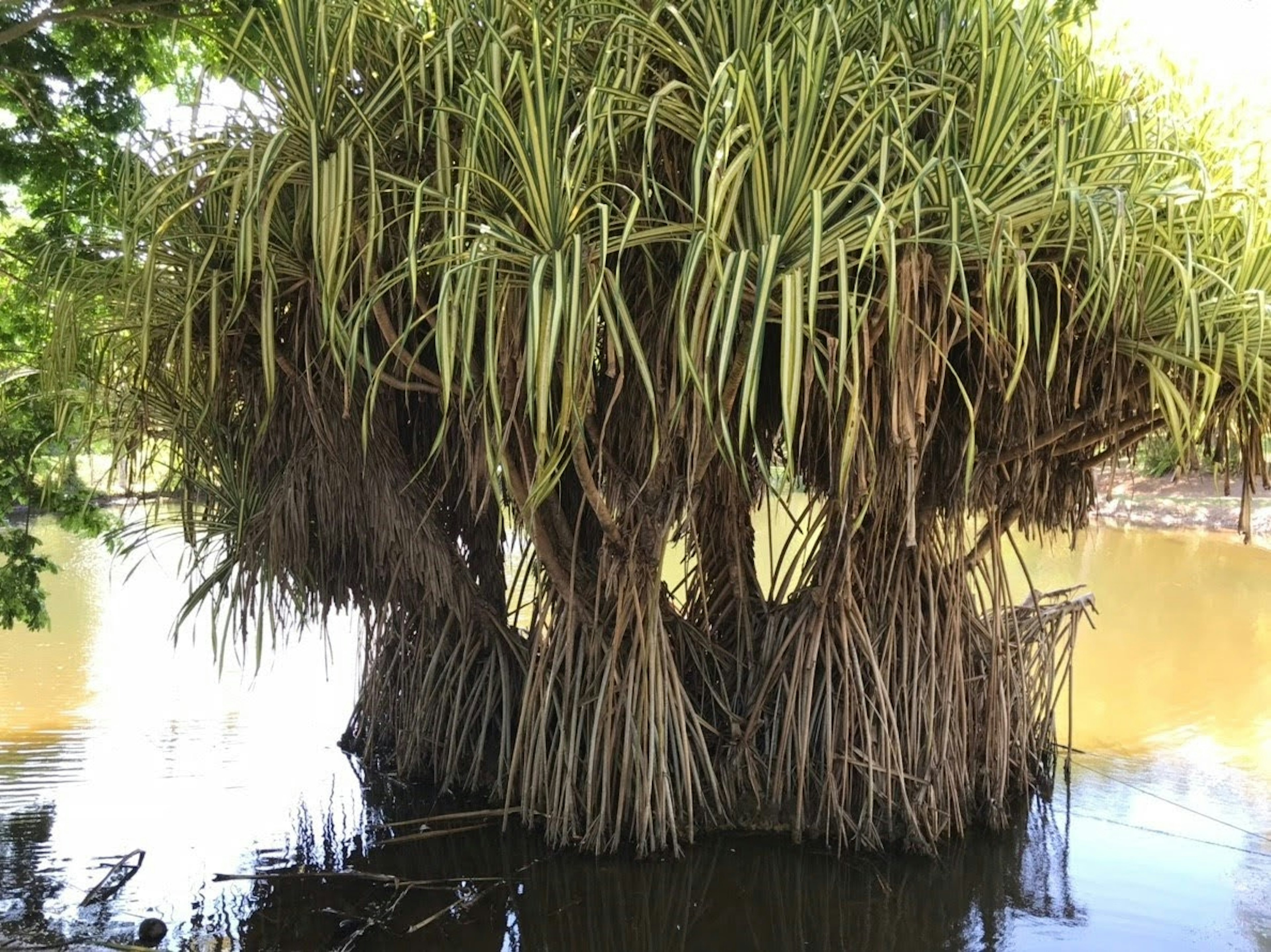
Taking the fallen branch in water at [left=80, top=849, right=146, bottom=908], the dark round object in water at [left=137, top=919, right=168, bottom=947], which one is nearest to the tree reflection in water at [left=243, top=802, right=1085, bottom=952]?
the dark round object in water at [left=137, top=919, right=168, bottom=947]

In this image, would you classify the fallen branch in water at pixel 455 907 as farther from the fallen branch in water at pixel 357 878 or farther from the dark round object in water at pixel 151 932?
the dark round object in water at pixel 151 932

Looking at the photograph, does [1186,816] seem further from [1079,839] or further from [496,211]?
[496,211]

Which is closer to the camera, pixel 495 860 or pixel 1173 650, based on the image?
pixel 495 860

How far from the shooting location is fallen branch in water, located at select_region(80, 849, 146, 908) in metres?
3.08

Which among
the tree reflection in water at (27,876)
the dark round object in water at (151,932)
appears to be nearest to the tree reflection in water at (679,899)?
the dark round object in water at (151,932)

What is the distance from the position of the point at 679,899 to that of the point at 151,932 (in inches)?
62.9

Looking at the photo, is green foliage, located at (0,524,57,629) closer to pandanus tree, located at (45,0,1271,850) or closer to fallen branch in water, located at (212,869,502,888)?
pandanus tree, located at (45,0,1271,850)

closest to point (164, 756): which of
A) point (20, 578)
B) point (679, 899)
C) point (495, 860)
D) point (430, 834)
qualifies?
point (20, 578)

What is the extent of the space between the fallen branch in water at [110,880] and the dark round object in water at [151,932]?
28cm

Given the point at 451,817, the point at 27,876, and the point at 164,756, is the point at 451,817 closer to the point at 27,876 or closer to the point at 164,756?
the point at 27,876

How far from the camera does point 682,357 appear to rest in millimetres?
2498

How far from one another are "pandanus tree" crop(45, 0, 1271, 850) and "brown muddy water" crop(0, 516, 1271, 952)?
0.70 feet

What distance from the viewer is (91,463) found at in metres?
4.91

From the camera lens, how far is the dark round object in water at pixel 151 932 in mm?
2828
